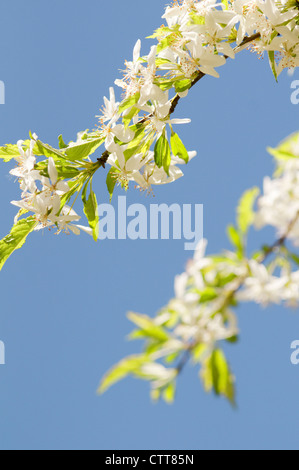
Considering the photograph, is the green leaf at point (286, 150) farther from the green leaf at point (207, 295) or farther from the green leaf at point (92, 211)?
the green leaf at point (92, 211)

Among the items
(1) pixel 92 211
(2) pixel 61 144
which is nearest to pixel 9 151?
(2) pixel 61 144

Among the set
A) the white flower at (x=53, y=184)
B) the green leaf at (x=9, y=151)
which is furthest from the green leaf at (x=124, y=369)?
the green leaf at (x=9, y=151)

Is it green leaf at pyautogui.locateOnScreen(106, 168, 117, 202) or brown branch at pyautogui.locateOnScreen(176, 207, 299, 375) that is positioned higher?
green leaf at pyautogui.locateOnScreen(106, 168, 117, 202)

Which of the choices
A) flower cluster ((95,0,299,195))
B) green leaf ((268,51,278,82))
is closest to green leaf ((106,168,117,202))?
flower cluster ((95,0,299,195))

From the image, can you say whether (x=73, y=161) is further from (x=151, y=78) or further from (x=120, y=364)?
(x=120, y=364)

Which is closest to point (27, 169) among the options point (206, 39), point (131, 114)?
point (131, 114)

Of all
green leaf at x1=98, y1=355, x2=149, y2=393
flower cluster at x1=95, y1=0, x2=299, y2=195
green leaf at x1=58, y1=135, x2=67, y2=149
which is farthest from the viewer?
green leaf at x1=58, y1=135, x2=67, y2=149

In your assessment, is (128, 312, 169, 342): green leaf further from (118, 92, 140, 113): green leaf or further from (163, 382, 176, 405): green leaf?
(118, 92, 140, 113): green leaf
